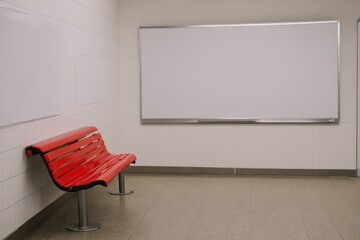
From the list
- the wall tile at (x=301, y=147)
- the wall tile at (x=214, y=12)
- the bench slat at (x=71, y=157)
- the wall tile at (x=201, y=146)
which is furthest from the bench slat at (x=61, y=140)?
the wall tile at (x=301, y=147)

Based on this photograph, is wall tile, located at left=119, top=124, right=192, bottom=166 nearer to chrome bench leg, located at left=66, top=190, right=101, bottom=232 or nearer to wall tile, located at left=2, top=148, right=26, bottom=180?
chrome bench leg, located at left=66, top=190, right=101, bottom=232

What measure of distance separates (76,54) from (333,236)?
310 cm

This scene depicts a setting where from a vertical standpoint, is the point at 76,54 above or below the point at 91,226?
above

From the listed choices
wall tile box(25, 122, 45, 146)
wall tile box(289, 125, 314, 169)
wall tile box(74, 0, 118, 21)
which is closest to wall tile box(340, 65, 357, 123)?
wall tile box(289, 125, 314, 169)

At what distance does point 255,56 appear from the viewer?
23.3 feet

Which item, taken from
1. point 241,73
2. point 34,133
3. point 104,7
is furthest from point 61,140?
point 241,73

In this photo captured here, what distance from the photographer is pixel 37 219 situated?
16.0 ft

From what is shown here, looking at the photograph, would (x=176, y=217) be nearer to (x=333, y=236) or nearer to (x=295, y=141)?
(x=333, y=236)

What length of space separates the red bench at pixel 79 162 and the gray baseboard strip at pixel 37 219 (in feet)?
0.97

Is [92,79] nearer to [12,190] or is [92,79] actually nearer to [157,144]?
[157,144]

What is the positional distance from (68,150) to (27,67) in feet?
2.96

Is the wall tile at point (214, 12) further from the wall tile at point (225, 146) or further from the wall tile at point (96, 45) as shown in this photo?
the wall tile at point (225, 146)

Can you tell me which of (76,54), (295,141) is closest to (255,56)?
(295,141)

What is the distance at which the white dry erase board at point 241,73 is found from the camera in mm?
6984
